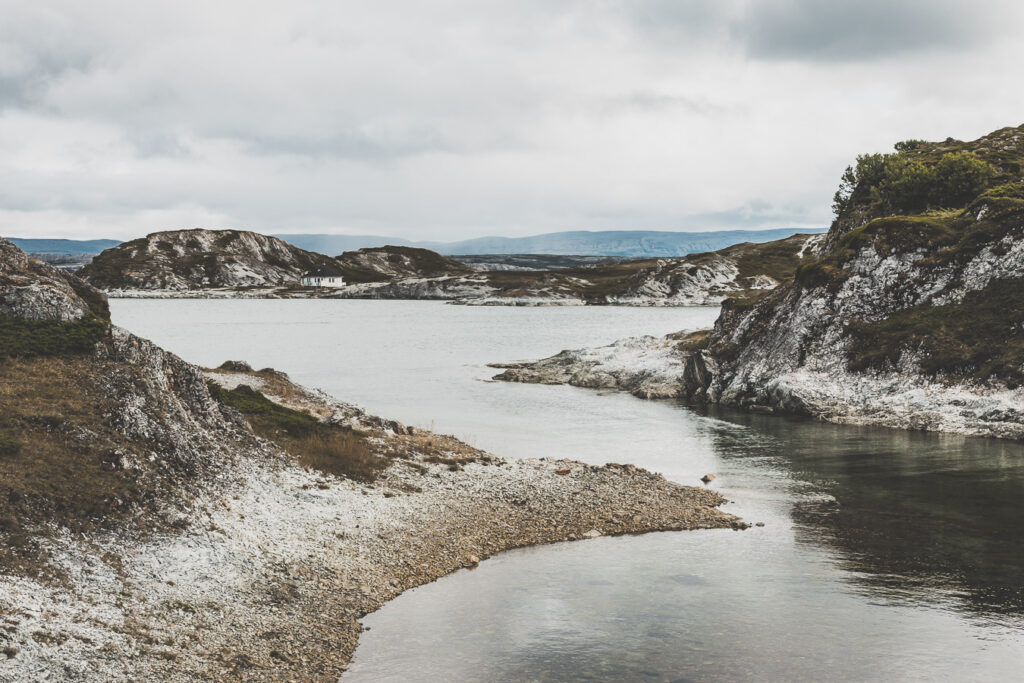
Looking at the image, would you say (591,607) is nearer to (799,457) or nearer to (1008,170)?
(799,457)

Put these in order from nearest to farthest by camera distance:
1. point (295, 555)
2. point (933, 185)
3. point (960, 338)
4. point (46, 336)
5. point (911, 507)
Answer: point (295, 555), point (46, 336), point (911, 507), point (960, 338), point (933, 185)

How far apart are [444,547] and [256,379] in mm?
31205

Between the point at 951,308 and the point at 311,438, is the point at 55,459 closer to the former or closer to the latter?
the point at 311,438

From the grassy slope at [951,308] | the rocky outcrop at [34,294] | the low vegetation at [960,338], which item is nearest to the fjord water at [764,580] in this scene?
the low vegetation at [960,338]

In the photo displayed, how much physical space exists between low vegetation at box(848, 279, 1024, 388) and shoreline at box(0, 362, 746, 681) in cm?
2859

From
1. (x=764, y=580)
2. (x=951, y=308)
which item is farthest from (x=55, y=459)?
(x=951, y=308)

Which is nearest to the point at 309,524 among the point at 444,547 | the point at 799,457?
the point at 444,547

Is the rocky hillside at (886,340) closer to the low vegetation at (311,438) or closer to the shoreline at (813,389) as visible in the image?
the shoreline at (813,389)

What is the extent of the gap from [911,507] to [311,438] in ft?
82.9

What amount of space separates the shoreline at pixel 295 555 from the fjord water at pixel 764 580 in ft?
3.82

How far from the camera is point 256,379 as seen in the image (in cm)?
5288

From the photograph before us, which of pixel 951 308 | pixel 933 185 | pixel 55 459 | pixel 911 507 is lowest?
pixel 911 507

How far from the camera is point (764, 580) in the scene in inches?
960

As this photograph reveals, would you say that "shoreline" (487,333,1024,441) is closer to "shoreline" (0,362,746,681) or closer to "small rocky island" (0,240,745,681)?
"shoreline" (0,362,746,681)
